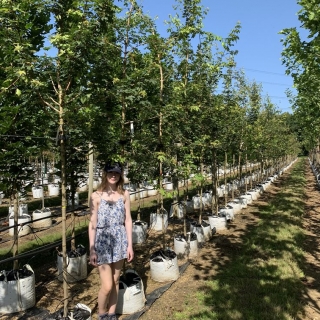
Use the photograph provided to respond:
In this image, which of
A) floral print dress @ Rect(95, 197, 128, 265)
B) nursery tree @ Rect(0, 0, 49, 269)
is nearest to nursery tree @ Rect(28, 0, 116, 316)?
nursery tree @ Rect(0, 0, 49, 269)

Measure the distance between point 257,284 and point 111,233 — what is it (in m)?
3.03

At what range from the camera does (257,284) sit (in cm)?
541

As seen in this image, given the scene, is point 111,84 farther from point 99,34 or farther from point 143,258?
point 143,258

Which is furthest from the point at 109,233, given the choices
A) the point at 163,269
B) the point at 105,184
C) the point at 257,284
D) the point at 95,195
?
the point at 257,284

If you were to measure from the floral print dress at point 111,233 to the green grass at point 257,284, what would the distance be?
1.48 metres

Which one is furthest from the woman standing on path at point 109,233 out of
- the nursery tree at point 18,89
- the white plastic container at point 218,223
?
the white plastic container at point 218,223

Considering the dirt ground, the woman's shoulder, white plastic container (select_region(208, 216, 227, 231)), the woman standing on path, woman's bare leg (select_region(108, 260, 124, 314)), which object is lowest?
the dirt ground

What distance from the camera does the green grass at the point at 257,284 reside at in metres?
4.50

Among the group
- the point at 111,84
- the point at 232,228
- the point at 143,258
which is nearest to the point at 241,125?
the point at 232,228

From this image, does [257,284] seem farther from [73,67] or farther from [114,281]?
[73,67]

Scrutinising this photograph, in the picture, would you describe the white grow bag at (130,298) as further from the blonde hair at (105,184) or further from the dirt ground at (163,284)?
the blonde hair at (105,184)

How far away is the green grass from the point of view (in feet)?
14.8

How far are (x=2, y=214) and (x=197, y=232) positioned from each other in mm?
9108

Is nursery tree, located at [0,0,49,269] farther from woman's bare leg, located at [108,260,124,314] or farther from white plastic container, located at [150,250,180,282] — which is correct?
white plastic container, located at [150,250,180,282]
